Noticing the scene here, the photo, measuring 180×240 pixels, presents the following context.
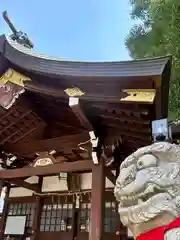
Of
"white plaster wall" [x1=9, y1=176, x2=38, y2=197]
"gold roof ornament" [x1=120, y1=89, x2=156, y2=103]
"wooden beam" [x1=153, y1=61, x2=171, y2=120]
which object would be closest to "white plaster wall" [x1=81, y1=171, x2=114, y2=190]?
"white plaster wall" [x1=9, y1=176, x2=38, y2=197]

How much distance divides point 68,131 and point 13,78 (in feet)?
4.56

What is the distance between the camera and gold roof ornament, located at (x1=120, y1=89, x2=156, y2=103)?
3.85m

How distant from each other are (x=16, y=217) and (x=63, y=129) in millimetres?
2667

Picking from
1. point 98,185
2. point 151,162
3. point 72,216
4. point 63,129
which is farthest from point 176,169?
point 72,216

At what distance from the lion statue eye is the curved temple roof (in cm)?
151

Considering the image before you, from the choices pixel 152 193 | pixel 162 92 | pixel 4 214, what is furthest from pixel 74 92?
pixel 4 214

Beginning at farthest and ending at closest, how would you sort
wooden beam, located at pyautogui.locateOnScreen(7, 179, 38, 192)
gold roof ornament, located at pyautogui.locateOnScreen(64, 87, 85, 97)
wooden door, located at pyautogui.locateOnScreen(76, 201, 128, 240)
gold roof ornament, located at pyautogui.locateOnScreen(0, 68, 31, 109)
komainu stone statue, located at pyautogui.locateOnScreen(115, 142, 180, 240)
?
wooden beam, located at pyautogui.locateOnScreen(7, 179, 38, 192)
wooden door, located at pyautogui.locateOnScreen(76, 201, 128, 240)
gold roof ornament, located at pyautogui.locateOnScreen(0, 68, 31, 109)
gold roof ornament, located at pyautogui.locateOnScreen(64, 87, 85, 97)
komainu stone statue, located at pyautogui.locateOnScreen(115, 142, 180, 240)

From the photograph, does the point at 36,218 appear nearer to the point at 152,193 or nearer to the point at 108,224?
the point at 108,224

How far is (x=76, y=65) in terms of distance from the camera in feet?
14.9

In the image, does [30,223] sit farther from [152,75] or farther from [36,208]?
[152,75]

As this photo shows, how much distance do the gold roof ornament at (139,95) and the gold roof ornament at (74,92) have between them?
0.67 metres

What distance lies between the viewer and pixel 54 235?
6.55 metres

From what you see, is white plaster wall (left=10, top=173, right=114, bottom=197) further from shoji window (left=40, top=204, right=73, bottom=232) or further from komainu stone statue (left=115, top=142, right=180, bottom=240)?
komainu stone statue (left=115, top=142, right=180, bottom=240)

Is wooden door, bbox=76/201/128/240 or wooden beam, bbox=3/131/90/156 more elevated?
wooden beam, bbox=3/131/90/156
